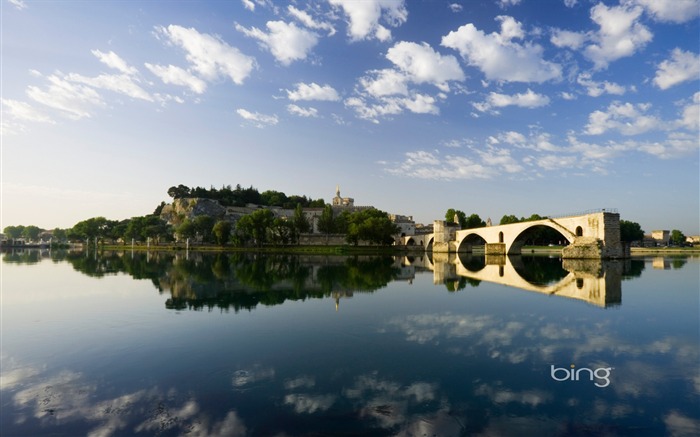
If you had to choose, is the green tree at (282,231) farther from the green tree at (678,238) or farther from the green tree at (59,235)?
the green tree at (59,235)

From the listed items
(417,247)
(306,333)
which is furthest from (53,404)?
(417,247)

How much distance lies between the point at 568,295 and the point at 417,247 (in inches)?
3181

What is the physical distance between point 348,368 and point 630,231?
110709 mm

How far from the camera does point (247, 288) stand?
24125 mm

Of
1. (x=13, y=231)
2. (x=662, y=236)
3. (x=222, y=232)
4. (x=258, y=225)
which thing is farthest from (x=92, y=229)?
(x=662, y=236)

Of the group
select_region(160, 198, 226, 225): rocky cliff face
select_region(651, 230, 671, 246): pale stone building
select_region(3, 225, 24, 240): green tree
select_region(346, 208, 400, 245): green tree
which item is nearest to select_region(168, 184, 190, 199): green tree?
select_region(160, 198, 226, 225): rocky cliff face

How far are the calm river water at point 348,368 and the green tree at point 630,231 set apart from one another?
89239 mm

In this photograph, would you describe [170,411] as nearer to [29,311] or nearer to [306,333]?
[306,333]

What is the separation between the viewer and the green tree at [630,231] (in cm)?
9287

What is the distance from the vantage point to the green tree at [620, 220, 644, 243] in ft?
305

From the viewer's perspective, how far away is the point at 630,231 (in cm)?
9462

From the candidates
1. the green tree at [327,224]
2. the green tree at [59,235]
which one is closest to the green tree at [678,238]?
the green tree at [327,224]

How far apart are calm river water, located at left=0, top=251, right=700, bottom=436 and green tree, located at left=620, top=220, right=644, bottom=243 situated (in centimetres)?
8924

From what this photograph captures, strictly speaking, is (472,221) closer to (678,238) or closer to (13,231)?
(678,238)
